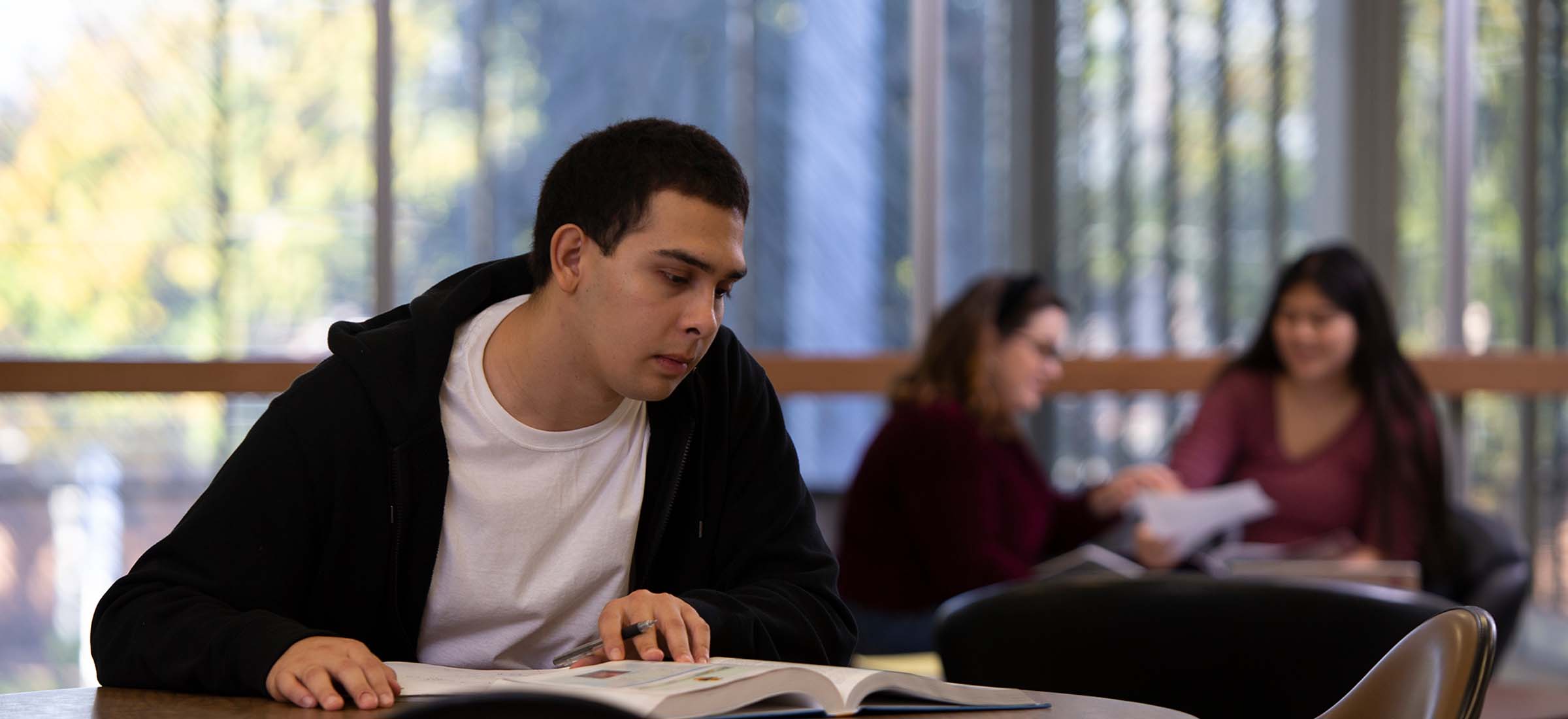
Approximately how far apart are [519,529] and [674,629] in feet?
1.01

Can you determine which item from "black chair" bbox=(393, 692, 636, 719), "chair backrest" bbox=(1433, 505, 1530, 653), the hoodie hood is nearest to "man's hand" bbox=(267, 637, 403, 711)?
the hoodie hood

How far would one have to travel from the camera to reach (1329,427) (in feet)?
11.1

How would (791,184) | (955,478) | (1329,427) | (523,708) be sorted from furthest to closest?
1. (791,184)
2. (1329,427)
3. (955,478)
4. (523,708)

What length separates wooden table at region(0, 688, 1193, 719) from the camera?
1.13 m

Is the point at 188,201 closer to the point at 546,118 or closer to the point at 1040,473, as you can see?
the point at 546,118

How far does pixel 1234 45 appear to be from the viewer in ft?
13.9

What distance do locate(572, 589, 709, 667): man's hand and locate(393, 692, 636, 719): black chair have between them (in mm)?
483

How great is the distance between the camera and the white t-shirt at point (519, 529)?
1.49m

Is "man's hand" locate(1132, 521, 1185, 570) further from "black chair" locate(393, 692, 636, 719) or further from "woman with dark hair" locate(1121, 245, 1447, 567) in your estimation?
"black chair" locate(393, 692, 636, 719)

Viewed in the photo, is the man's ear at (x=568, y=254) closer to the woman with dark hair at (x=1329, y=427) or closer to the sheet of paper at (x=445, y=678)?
the sheet of paper at (x=445, y=678)

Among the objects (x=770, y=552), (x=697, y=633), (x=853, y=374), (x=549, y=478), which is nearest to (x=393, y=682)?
(x=697, y=633)

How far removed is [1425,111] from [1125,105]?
0.86m

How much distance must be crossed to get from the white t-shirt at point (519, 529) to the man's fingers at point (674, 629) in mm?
268

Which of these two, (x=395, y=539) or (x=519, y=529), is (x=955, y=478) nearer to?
(x=519, y=529)
